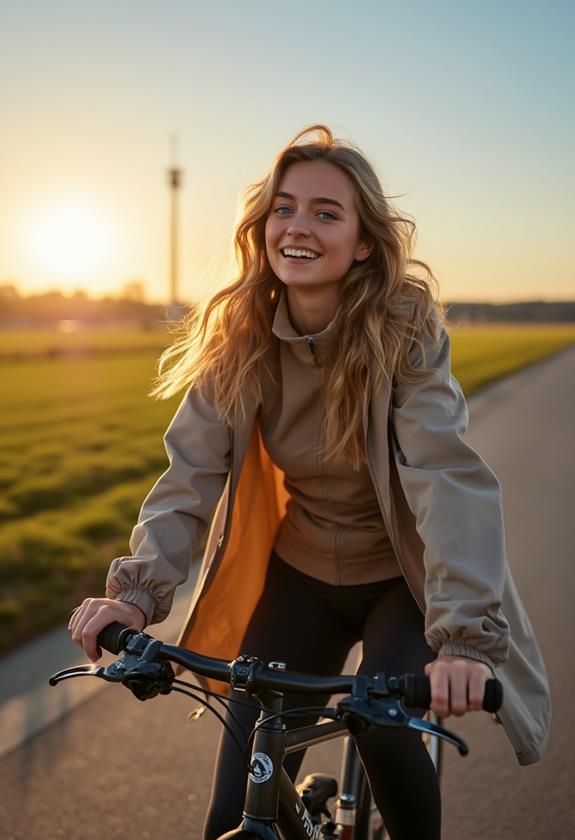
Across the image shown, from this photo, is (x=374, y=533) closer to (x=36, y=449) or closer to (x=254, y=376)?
(x=254, y=376)

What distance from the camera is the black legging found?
7.81ft

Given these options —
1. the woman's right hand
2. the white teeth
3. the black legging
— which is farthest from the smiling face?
the woman's right hand

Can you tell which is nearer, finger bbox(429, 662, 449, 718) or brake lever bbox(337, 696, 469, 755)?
brake lever bbox(337, 696, 469, 755)

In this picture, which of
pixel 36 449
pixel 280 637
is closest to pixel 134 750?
pixel 280 637

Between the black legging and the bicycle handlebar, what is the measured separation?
0.48 feet

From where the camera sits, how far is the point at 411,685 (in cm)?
184

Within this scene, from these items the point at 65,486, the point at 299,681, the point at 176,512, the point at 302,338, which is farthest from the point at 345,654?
the point at 65,486

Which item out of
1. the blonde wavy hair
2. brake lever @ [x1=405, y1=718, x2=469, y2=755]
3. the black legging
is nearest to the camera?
brake lever @ [x1=405, y1=718, x2=469, y2=755]

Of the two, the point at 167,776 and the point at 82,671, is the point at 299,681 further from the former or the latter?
the point at 167,776

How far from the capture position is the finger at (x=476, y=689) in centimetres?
196

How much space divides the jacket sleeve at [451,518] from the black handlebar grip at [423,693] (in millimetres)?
255

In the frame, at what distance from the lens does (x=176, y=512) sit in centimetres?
262

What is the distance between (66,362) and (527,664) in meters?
34.3

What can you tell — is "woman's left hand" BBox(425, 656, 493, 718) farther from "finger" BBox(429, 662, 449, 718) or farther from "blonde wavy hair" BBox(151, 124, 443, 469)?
"blonde wavy hair" BBox(151, 124, 443, 469)
